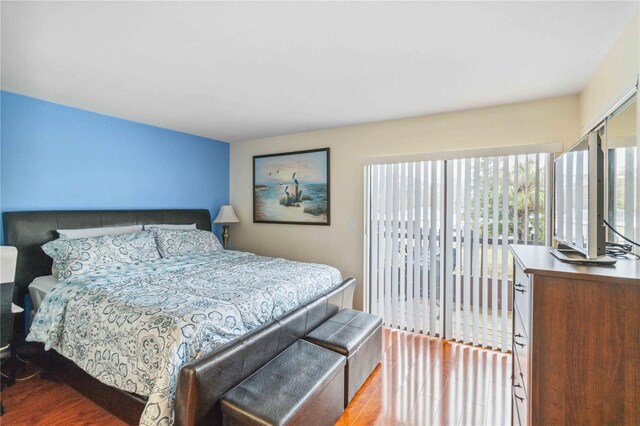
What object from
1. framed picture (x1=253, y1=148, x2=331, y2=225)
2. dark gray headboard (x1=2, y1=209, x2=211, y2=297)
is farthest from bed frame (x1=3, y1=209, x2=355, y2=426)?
framed picture (x1=253, y1=148, x2=331, y2=225)

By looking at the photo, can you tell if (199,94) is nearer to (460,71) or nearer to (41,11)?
(41,11)

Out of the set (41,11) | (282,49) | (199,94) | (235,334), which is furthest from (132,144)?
(235,334)

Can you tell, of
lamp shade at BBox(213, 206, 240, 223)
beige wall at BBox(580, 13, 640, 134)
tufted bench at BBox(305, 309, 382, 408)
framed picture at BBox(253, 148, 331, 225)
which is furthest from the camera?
lamp shade at BBox(213, 206, 240, 223)

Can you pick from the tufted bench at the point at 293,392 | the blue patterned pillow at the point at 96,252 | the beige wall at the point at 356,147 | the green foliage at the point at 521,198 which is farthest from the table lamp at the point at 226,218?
the green foliage at the point at 521,198

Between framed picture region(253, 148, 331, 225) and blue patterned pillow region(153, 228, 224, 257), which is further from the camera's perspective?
framed picture region(253, 148, 331, 225)

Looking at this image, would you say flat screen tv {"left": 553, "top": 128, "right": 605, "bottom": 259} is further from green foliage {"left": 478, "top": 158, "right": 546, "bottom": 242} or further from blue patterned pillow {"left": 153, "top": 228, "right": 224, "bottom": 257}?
blue patterned pillow {"left": 153, "top": 228, "right": 224, "bottom": 257}

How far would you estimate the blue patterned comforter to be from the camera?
5.21 feet

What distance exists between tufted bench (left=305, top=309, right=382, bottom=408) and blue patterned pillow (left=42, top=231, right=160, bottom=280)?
74.2 inches

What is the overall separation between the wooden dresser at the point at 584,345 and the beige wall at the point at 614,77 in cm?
111

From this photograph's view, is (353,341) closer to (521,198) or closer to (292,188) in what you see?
(521,198)

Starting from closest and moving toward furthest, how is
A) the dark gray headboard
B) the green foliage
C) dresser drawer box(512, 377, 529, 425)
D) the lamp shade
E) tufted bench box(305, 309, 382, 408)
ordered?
dresser drawer box(512, 377, 529, 425) < tufted bench box(305, 309, 382, 408) < the dark gray headboard < the green foliage < the lamp shade

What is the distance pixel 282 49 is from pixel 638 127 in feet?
6.38

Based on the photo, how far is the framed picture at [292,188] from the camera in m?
3.92

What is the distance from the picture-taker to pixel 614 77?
5.87 feet
